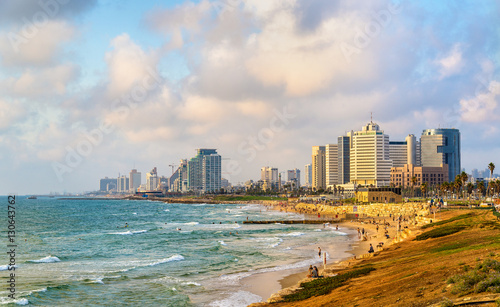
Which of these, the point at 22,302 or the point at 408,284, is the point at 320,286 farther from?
the point at 22,302

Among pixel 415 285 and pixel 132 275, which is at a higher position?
pixel 415 285

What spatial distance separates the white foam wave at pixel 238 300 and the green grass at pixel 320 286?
12.2ft

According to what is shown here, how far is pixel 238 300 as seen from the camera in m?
34.5

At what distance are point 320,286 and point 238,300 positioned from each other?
675 cm

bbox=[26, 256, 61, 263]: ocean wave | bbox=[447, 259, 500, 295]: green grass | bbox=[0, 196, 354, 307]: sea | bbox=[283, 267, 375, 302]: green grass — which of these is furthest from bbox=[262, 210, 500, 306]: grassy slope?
bbox=[26, 256, 61, 263]: ocean wave

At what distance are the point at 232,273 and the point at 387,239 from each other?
3411 cm

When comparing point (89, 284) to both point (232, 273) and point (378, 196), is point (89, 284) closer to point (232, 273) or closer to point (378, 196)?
point (232, 273)

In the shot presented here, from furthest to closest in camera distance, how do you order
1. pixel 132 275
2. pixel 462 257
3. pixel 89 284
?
pixel 132 275 → pixel 89 284 → pixel 462 257

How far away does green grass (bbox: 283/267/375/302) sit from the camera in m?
30.3

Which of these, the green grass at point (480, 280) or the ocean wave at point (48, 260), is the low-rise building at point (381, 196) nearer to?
the ocean wave at point (48, 260)

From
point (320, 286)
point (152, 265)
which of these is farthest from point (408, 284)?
point (152, 265)

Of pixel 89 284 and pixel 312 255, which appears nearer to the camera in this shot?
pixel 89 284

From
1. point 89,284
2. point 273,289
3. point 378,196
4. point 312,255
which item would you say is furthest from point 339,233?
point 378,196

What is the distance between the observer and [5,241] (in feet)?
263
